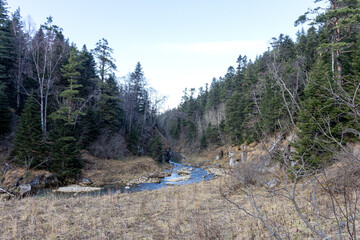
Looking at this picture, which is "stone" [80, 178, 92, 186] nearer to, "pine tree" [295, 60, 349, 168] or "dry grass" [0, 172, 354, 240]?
"dry grass" [0, 172, 354, 240]

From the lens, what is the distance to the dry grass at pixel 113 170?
60.7 ft

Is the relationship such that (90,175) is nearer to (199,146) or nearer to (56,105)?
(56,105)

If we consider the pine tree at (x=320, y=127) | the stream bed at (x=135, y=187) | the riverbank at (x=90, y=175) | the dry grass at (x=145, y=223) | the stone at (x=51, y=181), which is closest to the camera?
the pine tree at (x=320, y=127)

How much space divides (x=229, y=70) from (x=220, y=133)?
2101 centimetres

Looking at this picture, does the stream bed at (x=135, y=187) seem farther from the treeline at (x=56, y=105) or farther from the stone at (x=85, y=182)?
the treeline at (x=56, y=105)

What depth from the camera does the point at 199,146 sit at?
4728 centimetres

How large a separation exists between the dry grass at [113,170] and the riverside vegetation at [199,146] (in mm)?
150

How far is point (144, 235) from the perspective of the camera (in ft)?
14.4

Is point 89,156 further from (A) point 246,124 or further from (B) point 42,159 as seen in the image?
(A) point 246,124

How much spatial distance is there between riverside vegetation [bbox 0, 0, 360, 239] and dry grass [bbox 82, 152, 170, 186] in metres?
0.15

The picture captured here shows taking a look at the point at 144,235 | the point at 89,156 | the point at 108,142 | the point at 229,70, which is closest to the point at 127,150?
the point at 108,142

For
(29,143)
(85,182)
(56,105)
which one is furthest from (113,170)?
(56,105)

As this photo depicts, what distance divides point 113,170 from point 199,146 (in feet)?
95.8

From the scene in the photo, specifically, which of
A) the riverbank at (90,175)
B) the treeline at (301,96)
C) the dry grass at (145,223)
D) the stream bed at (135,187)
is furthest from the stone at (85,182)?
the treeline at (301,96)
